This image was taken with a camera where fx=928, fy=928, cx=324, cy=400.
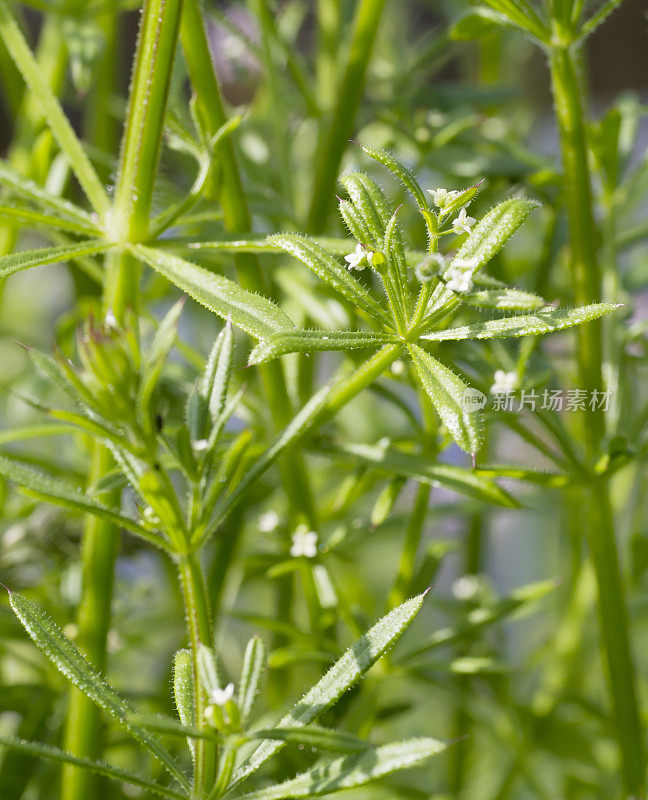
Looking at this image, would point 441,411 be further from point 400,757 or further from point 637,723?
point 637,723

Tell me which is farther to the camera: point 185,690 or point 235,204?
point 235,204

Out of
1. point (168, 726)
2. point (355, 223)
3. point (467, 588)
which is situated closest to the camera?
point (168, 726)

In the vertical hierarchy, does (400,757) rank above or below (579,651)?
below

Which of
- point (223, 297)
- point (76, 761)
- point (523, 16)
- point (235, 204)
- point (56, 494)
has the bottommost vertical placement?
point (76, 761)

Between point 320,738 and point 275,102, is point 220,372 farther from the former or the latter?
point 275,102

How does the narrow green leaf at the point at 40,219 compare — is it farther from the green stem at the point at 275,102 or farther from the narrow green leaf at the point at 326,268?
the green stem at the point at 275,102

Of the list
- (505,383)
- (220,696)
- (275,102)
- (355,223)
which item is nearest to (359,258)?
(355,223)

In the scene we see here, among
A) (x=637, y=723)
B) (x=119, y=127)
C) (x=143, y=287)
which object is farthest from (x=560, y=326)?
(x=119, y=127)
